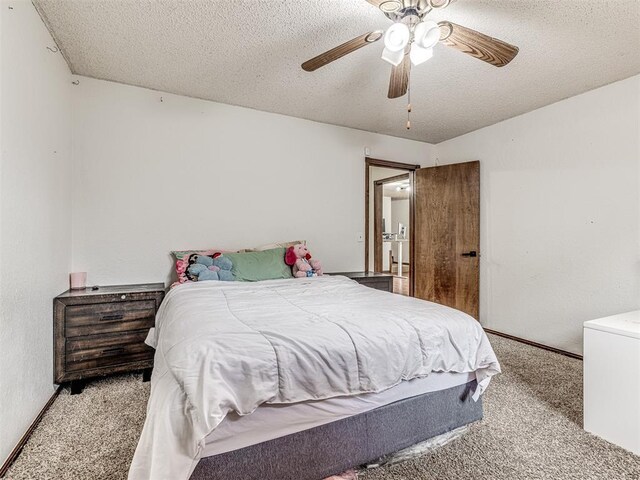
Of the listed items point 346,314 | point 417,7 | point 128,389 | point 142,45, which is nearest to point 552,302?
point 346,314

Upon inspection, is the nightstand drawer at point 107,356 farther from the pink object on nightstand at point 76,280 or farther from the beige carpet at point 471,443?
the pink object on nightstand at point 76,280

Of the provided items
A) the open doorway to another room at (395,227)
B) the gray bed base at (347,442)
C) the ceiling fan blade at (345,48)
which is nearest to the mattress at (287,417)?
the gray bed base at (347,442)

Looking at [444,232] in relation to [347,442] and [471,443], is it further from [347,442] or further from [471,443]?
[347,442]

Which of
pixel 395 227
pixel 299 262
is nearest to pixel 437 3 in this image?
pixel 299 262

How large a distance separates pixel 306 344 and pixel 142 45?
7.74 feet

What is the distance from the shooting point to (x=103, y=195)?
9.01 feet

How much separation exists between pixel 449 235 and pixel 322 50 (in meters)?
2.69

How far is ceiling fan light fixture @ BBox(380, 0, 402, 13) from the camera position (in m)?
1.46

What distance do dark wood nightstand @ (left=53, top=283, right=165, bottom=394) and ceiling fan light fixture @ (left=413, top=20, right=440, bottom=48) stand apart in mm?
2421

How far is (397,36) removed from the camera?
1592 mm

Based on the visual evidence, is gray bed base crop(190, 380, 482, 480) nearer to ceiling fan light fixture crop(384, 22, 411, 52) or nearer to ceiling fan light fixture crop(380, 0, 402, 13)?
ceiling fan light fixture crop(384, 22, 411, 52)

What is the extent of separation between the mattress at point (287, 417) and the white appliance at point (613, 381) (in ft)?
3.65

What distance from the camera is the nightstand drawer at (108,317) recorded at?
2250 millimetres

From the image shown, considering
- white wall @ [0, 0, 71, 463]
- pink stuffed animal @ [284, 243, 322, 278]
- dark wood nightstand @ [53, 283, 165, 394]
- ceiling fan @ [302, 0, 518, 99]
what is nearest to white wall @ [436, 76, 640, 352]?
ceiling fan @ [302, 0, 518, 99]
